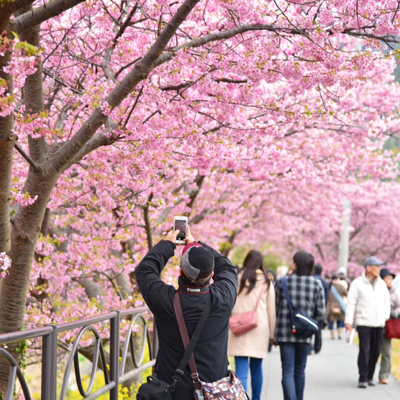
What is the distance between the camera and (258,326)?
634 cm

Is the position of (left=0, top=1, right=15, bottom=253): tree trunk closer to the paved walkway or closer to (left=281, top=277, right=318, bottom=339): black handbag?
(left=281, top=277, right=318, bottom=339): black handbag

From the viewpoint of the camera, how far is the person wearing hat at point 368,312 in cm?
812

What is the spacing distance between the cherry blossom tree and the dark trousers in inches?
106

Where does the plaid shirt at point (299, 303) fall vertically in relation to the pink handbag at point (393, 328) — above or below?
above

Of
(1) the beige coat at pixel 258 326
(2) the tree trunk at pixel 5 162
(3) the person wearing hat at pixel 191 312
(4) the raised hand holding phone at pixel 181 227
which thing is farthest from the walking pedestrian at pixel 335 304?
(3) the person wearing hat at pixel 191 312

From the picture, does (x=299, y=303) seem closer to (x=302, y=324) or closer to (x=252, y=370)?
(x=302, y=324)

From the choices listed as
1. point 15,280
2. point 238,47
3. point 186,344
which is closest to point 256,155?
point 238,47

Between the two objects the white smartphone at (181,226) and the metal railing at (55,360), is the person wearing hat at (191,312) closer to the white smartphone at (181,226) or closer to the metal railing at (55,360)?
the white smartphone at (181,226)

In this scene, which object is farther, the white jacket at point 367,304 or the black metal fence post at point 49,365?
the white jacket at point 367,304

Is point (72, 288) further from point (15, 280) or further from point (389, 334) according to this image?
point (15, 280)

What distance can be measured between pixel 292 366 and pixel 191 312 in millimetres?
3218

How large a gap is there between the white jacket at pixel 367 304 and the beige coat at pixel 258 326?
2047 mm

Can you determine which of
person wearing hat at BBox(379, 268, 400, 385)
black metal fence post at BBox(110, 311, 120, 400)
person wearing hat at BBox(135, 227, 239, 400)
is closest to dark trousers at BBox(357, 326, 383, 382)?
person wearing hat at BBox(379, 268, 400, 385)

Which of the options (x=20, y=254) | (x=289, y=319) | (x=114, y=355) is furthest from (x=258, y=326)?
(x=20, y=254)
